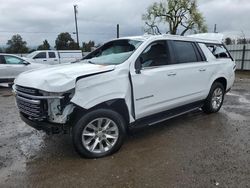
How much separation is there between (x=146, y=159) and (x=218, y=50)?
3.85 meters

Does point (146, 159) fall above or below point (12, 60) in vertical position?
below

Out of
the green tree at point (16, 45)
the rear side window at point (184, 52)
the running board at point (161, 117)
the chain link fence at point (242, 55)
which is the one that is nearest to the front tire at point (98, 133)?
the running board at point (161, 117)

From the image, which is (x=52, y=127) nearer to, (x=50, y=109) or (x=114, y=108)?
(x=50, y=109)

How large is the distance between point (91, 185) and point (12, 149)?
1960mm

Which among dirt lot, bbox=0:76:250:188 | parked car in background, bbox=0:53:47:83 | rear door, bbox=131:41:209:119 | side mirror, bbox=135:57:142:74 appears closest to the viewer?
dirt lot, bbox=0:76:250:188

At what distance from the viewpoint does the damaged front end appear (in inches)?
140

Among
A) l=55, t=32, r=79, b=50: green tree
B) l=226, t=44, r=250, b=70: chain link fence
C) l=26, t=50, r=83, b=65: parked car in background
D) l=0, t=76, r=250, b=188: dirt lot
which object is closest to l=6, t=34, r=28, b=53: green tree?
l=55, t=32, r=79, b=50: green tree

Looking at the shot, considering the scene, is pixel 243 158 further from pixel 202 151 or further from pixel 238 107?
pixel 238 107

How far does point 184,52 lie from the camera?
526 centimetres

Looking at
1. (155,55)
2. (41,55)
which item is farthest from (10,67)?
(155,55)

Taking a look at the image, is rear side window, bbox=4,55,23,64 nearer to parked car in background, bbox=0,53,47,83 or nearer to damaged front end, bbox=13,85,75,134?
parked car in background, bbox=0,53,47,83

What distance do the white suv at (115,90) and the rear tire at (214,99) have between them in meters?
0.50

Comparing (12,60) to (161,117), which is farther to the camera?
(12,60)

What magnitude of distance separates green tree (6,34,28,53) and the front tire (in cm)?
4754
